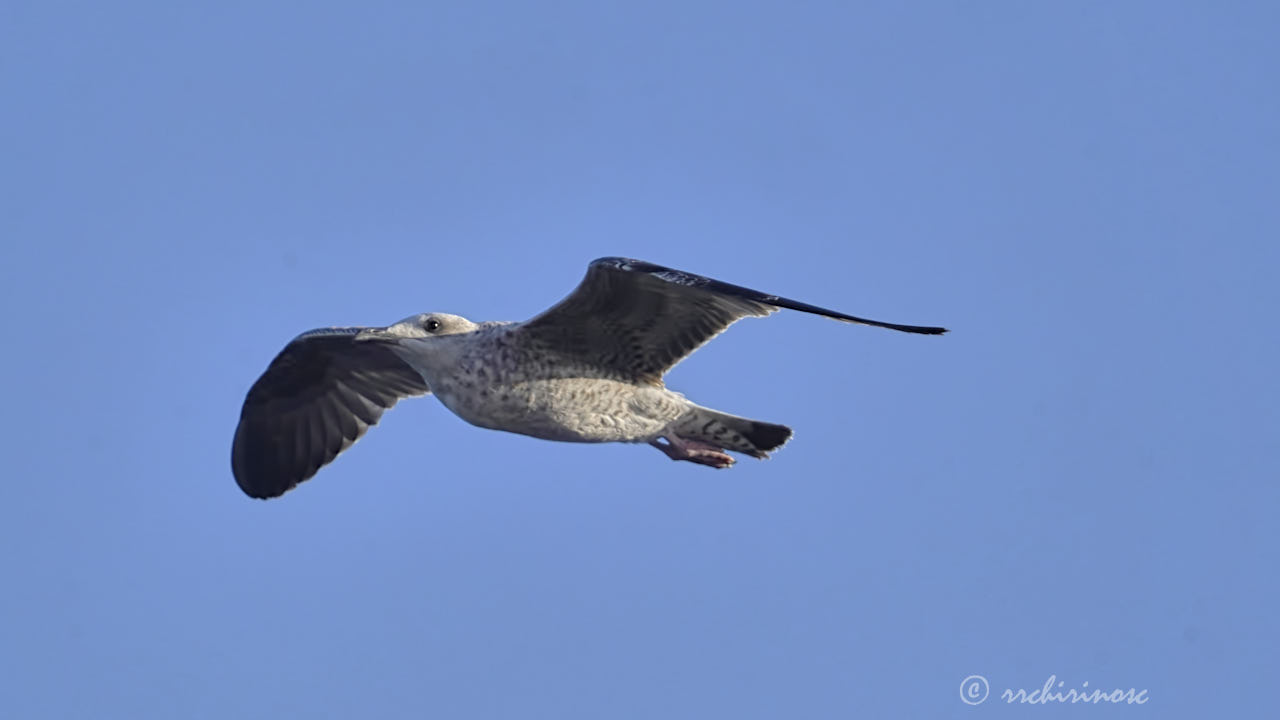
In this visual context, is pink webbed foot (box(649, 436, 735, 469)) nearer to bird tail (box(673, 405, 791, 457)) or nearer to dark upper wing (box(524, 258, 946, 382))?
bird tail (box(673, 405, 791, 457))

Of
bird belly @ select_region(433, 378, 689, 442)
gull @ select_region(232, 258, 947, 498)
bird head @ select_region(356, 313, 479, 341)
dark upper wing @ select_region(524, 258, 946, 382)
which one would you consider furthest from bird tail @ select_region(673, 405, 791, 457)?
bird head @ select_region(356, 313, 479, 341)

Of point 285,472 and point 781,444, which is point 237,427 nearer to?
point 285,472

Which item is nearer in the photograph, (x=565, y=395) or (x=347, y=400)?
(x=565, y=395)

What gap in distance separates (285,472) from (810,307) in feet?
18.0

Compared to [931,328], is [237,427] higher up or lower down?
lower down

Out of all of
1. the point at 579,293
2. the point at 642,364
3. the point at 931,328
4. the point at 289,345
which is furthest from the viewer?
the point at 289,345

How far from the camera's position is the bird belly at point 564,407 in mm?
11234

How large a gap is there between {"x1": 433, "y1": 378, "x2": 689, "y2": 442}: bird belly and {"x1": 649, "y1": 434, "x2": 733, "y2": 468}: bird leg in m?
0.36

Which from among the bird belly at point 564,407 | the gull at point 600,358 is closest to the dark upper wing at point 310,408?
the gull at point 600,358

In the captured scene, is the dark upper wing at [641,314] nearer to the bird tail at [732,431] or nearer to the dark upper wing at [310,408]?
the bird tail at [732,431]

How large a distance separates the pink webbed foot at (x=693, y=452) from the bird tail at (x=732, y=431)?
0.06 m

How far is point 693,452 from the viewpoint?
12102 millimetres

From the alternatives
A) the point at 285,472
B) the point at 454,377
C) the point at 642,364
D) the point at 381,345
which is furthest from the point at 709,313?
the point at 285,472

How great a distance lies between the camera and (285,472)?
43.9ft
